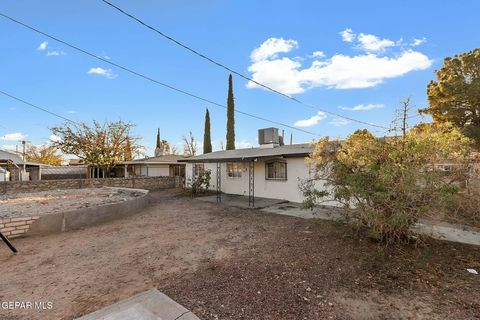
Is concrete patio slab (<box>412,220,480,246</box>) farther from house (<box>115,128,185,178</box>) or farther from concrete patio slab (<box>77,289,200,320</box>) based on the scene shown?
house (<box>115,128,185,178</box>)

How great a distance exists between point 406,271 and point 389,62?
10651mm

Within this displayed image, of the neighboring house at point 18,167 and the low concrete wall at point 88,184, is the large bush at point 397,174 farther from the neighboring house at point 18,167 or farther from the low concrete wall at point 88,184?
the neighboring house at point 18,167

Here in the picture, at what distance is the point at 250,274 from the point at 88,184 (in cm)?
1528

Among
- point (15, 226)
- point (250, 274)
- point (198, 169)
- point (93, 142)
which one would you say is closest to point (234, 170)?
point (198, 169)

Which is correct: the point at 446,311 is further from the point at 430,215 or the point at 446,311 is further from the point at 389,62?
the point at 389,62

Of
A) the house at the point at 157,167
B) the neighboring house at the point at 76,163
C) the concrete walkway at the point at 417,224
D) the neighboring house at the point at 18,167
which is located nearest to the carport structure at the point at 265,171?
the concrete walkway at the point at 417,224

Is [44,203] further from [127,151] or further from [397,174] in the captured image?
[127,151]

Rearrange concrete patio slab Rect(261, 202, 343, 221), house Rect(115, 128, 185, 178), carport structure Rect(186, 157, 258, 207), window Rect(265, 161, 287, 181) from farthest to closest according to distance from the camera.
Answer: house Rect(115, 128, 185, 178), window Rect(265, 161, 287, 181), carport structure Rect(186, 157, 258, 207), concrete patio slab Rect(261, 202, 343, 221)

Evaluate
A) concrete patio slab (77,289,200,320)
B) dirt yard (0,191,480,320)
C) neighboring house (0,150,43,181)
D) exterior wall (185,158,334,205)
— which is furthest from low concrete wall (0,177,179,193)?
concrete patio slab (77,289,200,320)

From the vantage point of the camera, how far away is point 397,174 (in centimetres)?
430

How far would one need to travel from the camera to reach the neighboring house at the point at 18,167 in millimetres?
16964

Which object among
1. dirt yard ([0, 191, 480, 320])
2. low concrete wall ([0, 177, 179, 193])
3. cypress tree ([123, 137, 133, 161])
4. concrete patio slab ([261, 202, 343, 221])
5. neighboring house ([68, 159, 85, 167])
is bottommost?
dirt yard ([0, 191, 480, 320])

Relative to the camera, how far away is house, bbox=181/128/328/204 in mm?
11070

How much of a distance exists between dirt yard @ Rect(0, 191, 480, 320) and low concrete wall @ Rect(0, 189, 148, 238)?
30cm
